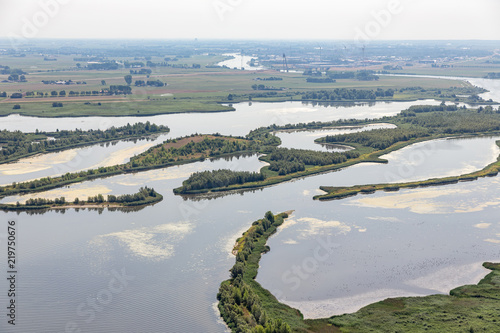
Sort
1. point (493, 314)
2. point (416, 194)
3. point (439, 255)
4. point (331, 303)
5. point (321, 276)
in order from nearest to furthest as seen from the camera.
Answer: point (493, 314)
point (331, 303)
point (321, 276)
point (439, 255)
point (416, 194)

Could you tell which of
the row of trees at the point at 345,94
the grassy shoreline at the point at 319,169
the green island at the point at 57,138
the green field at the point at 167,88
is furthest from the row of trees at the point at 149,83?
the grassy shoreline at the point at 319,169

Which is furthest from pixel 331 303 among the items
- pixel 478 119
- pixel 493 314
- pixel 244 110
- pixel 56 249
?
pixel 244 110

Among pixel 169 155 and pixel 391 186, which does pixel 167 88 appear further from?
pixel 391 186

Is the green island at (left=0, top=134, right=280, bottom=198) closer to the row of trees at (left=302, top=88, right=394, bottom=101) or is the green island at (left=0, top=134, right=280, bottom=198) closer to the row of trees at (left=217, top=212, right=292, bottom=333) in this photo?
the row of trees at (left=217, top=212, right=292, bottom=333)

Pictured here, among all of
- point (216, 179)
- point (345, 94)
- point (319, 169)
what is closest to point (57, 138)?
point (216, 179)

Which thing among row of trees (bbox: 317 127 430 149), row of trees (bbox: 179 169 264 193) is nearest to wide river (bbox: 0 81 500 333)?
row of trees (bbox: 179 169 264 193)

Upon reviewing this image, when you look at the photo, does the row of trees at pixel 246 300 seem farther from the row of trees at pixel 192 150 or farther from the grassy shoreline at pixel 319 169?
the row of trees at pixel 192 150

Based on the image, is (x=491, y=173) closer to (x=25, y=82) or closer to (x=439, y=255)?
(x=439, y=255)
